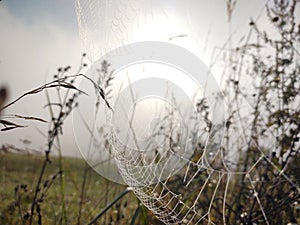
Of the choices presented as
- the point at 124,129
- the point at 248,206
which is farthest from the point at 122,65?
the point at 248,206

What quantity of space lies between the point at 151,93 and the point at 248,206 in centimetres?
120

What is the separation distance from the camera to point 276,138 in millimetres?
1989

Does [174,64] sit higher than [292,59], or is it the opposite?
[292,59]

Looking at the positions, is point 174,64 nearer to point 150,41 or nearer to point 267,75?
point 150,41

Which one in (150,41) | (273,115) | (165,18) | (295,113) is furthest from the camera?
(273,115)

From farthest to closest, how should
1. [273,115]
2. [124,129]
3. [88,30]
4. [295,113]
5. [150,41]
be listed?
[273,115] → [295,113] → [124,129] → [150,41] → [88,30]

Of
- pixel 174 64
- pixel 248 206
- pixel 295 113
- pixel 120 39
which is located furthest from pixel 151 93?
pixel 248 206

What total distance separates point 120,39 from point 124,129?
1.57 feet

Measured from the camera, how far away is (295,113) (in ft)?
6.22

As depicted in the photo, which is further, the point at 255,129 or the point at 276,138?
the point at 255,129

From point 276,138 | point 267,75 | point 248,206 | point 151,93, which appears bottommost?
point 248,206

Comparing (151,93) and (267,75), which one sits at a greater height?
(267,75)

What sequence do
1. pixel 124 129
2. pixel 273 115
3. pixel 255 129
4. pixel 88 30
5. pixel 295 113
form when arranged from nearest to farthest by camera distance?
pixel 88 30, pixel 124 129, pixel 295 113, pixel 273 115, pixel 255 129

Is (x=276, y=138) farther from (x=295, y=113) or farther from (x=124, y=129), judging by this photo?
(x=124, y=129)
